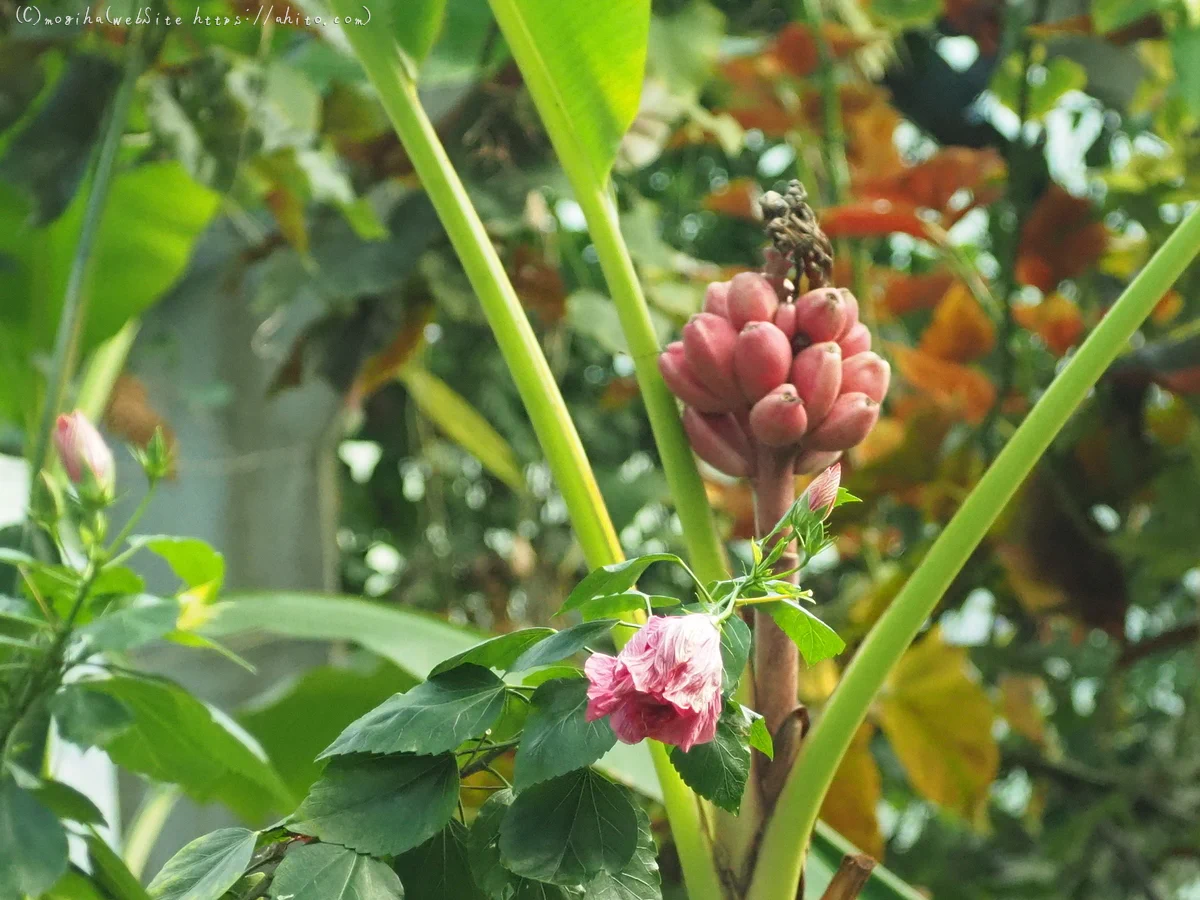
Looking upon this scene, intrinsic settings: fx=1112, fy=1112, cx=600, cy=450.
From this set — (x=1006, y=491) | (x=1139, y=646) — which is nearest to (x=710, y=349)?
(x=1006, y=491)

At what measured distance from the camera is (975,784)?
0.74 meters

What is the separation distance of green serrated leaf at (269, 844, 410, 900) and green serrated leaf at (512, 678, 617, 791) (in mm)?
40

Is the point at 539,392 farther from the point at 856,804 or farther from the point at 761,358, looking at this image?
the point at 856,804

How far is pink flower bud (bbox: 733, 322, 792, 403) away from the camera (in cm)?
35

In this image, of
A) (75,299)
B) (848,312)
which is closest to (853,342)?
(848,312)

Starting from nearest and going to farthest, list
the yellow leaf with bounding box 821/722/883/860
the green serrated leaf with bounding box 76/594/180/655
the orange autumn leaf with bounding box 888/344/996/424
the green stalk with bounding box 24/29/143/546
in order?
the green serrated leaf with bounding box 76/594/180/655 < the green stalk with bounding box 24/29/143/546 < the yellow leaf with bounding box 821/722/883/860 < the orange autumn leaf with bounding box 888/344/996/424

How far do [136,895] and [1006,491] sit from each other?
312 mm

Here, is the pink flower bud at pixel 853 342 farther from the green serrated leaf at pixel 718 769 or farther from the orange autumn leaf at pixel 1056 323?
the orange autumn leaf at pixel 1056 323

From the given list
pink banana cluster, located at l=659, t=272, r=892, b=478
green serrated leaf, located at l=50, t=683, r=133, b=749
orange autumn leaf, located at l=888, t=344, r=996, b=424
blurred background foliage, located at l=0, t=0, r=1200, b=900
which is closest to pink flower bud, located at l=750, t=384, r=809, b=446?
pink banana cluster, located at l=659, t=272, r=892, b=478

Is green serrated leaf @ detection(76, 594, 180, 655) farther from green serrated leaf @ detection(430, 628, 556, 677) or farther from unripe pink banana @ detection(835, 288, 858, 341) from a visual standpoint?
unripe pink banana @ detection(835, 288, 858, 341)

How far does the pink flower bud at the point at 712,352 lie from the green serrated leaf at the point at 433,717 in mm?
124

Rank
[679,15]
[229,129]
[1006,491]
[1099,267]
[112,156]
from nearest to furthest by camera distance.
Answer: [1006,491] < [112,156] < [229,129] < [679,15] < [1099,267]

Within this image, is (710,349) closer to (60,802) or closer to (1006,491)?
(1006,491)

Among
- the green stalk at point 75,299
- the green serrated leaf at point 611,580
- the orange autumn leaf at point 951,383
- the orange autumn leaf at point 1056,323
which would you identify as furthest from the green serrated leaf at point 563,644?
the orange autumn leaf at point 1056,323
